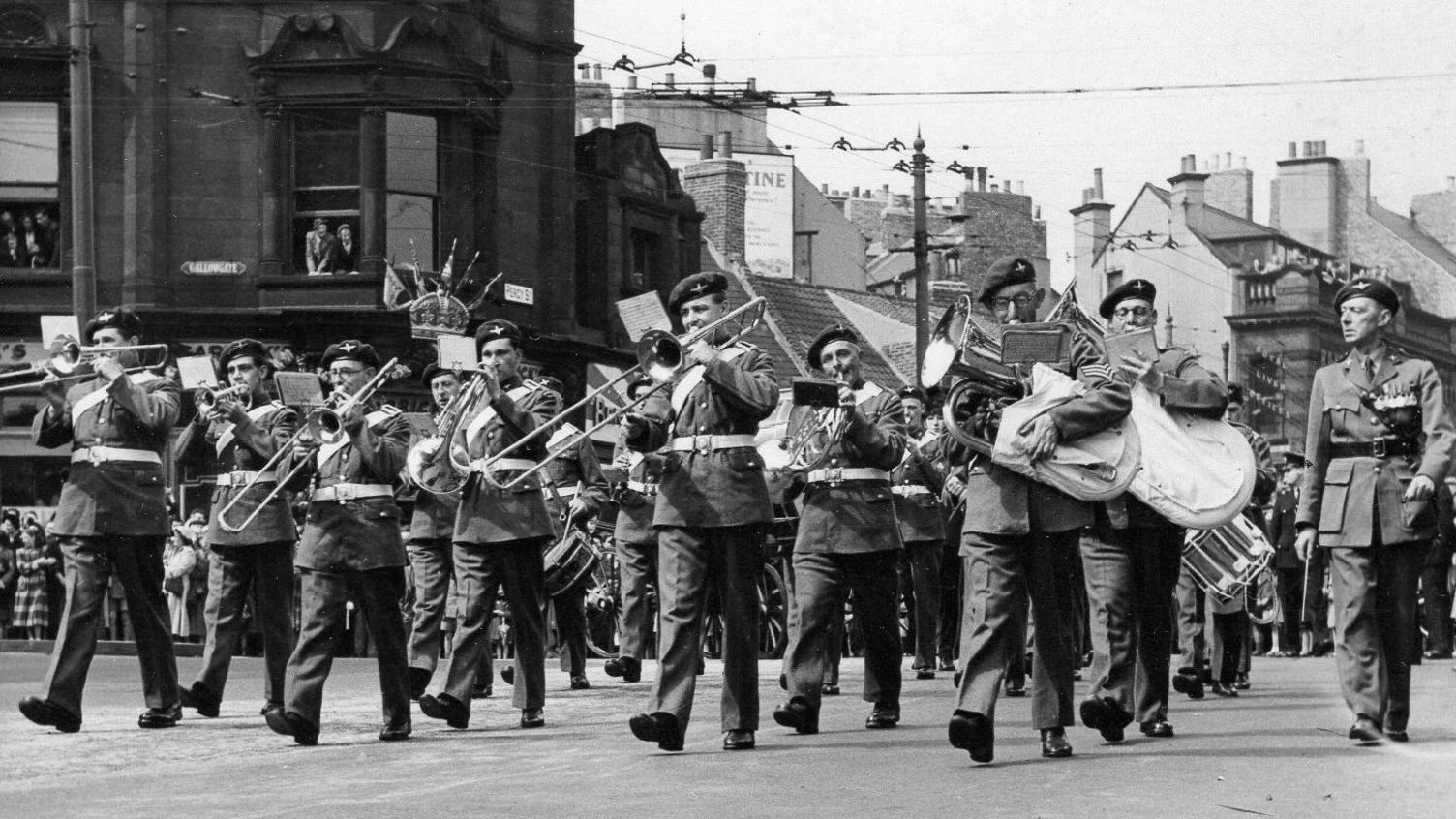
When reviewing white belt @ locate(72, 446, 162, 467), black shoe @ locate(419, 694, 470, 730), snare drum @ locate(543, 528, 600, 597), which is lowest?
black shoe @ locate(419, 694, 470, 730)

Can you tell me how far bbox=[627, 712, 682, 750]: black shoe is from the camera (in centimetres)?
1098

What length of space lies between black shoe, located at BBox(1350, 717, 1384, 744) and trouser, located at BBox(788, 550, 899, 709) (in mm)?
2567

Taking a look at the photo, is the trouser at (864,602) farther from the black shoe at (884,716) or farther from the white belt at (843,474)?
the white belt at (843,474)

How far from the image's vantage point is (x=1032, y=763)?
411 inches

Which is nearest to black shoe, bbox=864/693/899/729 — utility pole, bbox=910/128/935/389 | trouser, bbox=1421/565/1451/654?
trouser, bbox=1421/565/1451/654

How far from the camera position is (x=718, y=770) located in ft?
34.1

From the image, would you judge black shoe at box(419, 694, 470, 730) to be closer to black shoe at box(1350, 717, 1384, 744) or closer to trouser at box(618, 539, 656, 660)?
trouser at box(618, 539, 656, 660)

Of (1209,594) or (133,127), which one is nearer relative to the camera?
(1209,594)

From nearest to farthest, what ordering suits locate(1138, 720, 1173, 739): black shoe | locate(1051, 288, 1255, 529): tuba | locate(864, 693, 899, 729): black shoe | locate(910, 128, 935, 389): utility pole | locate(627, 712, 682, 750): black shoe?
locate(627, 712, 682, 750): black shoe < locate(1051, 288, 1255, 529): tuba < locate(1138, 720, 1173, 739): black shoe < locate(864, 693, 899, 729): black shoe < locate(910, 128, 935, 389): utility pole

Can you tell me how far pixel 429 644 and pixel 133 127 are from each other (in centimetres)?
1951

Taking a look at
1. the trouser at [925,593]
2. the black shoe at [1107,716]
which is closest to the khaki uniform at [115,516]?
the black shoe at [1107,716]

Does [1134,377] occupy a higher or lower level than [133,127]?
lower

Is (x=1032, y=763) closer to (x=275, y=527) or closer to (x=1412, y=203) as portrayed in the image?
(x=275, y=527)

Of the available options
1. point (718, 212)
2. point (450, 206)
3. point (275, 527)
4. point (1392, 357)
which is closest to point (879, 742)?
point (1392, 357)
